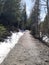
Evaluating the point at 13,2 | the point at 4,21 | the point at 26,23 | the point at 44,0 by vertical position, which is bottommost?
the point at 26,23

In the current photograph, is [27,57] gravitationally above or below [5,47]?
above

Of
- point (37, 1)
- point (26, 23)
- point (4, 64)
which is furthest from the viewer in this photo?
point (26, 23)

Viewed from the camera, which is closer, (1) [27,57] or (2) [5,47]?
(1) [27,57]

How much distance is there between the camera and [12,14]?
1697 inches

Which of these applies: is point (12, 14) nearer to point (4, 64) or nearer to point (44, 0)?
point (44, 0)

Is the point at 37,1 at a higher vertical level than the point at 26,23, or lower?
higher

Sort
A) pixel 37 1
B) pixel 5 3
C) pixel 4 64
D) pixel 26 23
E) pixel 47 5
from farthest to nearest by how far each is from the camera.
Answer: pixel 26 23, pixel 5 3, pixel 37 1, pixel 47 5, pixel 4 64

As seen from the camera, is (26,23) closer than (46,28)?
No

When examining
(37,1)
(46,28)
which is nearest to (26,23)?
(37,1)

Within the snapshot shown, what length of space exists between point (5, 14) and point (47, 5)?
19.2m

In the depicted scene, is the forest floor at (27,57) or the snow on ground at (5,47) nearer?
the forest floor at (27,57)

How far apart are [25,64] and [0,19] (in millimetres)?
31007

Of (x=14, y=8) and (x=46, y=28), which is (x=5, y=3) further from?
(x=46, y=28)

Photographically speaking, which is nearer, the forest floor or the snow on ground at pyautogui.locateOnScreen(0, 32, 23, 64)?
the forest floor
